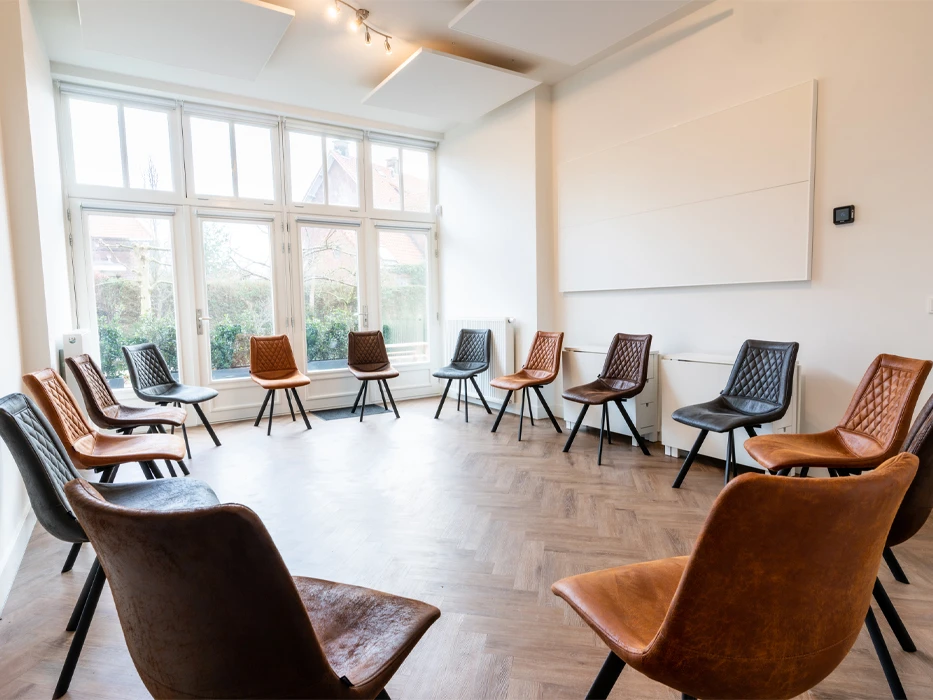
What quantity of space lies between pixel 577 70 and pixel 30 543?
5475 millimetres

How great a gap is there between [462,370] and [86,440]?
3520mm

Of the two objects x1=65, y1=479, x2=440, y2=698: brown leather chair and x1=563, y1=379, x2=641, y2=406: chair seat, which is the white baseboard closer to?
x1=65, y1=479, x2=440, y2=698: brown leather chair

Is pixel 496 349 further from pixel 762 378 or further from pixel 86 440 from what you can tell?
pixel 86 440

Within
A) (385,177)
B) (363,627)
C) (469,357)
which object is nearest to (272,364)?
(469,357)

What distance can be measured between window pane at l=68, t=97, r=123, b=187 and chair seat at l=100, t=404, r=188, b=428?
103 inches

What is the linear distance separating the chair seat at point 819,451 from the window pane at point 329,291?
15.6 ft

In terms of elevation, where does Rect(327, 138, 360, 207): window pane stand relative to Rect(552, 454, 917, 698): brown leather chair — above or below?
above

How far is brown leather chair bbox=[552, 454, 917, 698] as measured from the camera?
91 cm

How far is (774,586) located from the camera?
96cm

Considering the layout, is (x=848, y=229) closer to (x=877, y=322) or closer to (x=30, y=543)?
(x=877, y=322)

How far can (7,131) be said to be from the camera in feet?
10.4

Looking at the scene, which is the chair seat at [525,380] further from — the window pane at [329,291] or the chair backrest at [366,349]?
the window pane at [329,291]

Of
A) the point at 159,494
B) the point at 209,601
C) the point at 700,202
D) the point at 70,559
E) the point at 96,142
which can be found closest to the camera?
the point at 209,601

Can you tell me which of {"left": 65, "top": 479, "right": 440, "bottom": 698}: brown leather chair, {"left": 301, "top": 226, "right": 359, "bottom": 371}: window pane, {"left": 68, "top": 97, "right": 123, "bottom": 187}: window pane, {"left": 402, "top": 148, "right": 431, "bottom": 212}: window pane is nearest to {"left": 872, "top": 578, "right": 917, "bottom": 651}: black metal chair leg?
{"left": 65, "top": 479, "right": 440, "bottom": 698}: brown leather chair
